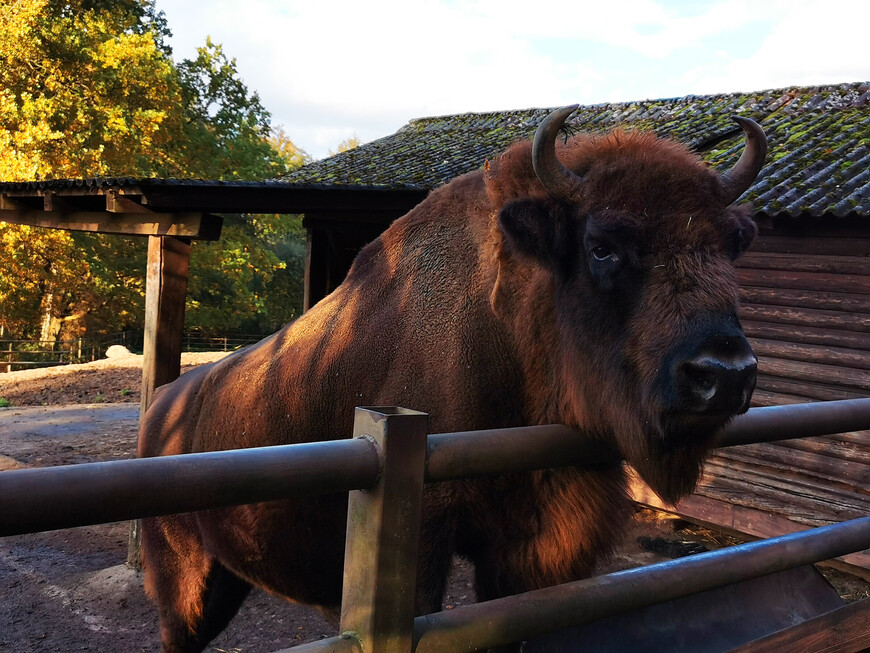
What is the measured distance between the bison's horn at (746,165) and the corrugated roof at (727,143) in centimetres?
287

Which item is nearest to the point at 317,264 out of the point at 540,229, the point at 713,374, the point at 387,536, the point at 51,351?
the point at 540,229

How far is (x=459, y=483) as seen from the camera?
8.42 feet

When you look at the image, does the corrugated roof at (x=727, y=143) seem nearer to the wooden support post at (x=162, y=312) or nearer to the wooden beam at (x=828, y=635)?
the wooden support post at (x=162, y=312)

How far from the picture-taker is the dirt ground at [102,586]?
5902 mm

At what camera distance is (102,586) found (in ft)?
22.3

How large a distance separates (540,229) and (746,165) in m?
0.85

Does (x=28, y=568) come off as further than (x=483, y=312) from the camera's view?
Yes

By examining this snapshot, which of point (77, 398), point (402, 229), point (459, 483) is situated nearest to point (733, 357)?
point (459, 483)

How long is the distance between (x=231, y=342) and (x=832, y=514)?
2825cm

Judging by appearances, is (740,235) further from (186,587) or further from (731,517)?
(731,517)

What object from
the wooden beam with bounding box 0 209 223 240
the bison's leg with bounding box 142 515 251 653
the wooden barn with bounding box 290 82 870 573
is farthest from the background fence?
the bison's leg with bounding box 142 515 251 653

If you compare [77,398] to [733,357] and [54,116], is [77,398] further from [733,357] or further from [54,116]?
[733,357]

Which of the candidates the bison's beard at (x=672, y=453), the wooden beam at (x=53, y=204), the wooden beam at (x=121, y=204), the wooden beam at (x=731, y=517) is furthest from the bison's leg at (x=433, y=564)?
the wooden beam at (x=53, y=204)

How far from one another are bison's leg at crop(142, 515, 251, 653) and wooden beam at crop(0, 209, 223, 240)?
146 inches
